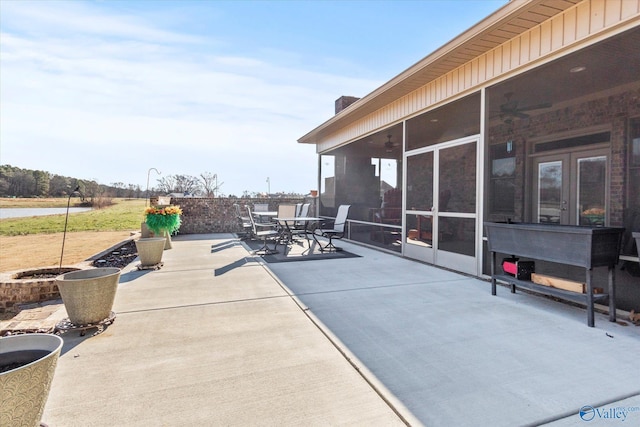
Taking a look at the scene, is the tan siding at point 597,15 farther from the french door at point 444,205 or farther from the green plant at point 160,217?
the green plant at point 160,217

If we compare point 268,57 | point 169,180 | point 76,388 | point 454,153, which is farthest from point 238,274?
point 169,180

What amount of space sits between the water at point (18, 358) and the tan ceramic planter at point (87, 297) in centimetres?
129

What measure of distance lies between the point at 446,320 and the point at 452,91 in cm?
362

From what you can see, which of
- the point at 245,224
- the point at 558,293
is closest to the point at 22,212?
the point at 245,224

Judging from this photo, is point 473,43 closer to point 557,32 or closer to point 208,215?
point 557,32

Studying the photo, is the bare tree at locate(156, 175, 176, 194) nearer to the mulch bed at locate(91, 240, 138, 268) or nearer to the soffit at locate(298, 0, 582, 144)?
the mulch bed at locate(91, 240, 138, 268)

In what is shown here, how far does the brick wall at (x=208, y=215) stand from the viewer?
1081 centimetres

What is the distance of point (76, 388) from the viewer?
1979 mm

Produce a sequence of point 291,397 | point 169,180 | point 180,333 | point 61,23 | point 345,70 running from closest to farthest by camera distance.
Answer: point 291,397 < point 180,333 < point 61,23 < point 345,70 < point 169,180

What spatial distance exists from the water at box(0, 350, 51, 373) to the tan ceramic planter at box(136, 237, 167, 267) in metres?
3.96

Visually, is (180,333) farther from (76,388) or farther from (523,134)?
(523,134)

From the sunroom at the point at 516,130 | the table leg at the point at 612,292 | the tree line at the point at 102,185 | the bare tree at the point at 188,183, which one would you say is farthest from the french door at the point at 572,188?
the bare tree at the point at 188,183

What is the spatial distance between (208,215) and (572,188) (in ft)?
31.8

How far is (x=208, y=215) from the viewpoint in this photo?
11.1 meters
